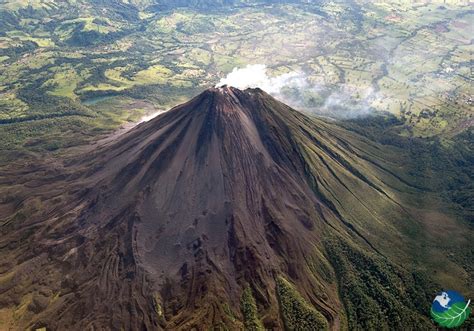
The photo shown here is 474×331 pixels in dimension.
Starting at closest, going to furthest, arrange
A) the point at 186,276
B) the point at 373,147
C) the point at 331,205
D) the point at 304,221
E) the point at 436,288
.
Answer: the point at 186,276
the point at 436,288
the point at 304,221
the point at 331,205
the point at 373,147

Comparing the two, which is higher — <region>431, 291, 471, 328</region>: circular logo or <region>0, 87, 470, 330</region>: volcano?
<region>0, 87, 470, 330</region>: volcano

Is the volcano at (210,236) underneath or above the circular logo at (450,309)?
above

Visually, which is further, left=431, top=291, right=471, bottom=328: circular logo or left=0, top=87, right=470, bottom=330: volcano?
left=431, top=291, right=471, bottom=328: circular logo

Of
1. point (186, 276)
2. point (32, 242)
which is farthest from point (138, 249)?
point (32, 242)

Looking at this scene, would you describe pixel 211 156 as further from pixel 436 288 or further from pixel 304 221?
pixel 436 288
